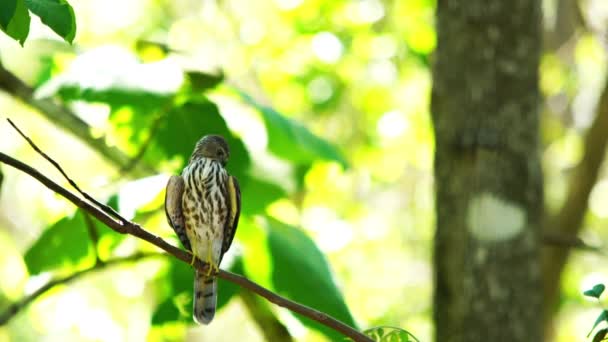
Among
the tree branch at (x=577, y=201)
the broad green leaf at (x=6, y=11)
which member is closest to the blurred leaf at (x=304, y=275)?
the broad green leaf at (x=6, y=11)

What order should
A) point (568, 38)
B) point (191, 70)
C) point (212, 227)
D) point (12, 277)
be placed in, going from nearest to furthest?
point (212, 227) → point (191, 70) → point (568, 38) → point (12, 277)

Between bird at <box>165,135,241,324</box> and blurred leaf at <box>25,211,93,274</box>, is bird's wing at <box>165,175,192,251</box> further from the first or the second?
blurred leaf at <box>25,211,93,274</box>

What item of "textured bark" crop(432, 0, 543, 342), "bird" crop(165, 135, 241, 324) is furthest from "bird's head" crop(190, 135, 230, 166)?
"textured bark" crop(432, 0, 543, 342)

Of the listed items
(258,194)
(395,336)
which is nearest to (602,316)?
(395,336)

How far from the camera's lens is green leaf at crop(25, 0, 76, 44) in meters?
1.83

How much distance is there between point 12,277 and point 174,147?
8205 millimetres

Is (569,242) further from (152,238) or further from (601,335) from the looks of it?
(152,238)

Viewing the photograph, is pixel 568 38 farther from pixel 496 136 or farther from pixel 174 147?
pixel 174 147

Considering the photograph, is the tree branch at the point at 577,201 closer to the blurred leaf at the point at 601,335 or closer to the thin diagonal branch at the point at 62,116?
the thin diagonal branch at the point at 62,116

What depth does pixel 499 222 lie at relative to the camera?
4.27 m

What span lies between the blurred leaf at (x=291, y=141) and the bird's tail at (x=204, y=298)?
86 centimetres

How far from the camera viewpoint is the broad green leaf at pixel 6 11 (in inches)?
68.0

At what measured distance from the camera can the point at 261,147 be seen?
146 inches

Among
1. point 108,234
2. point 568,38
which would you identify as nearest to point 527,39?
point 108,234
